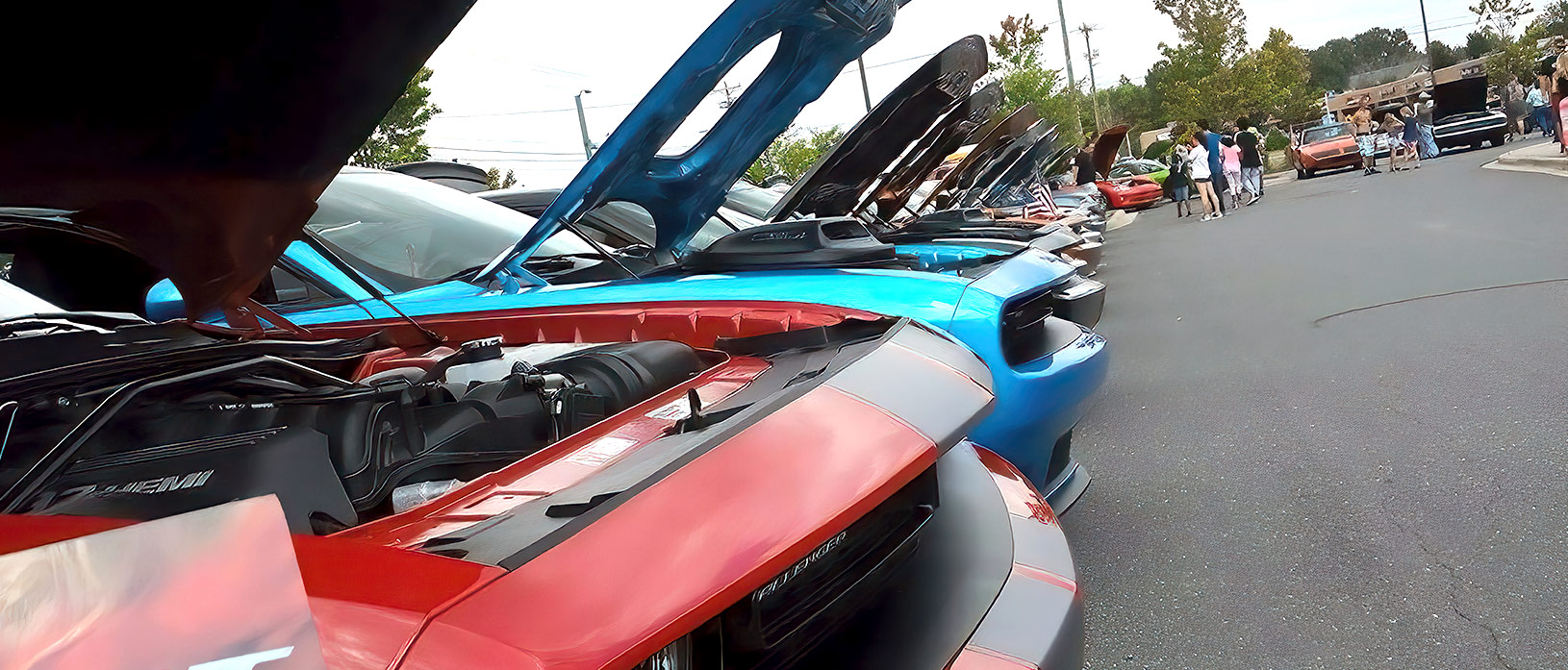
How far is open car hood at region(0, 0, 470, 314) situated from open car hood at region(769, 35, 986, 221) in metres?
2.73

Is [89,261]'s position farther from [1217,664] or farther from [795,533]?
[1217,664]

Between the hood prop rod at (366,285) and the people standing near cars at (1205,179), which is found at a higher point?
the hood prop rod at (366,285)

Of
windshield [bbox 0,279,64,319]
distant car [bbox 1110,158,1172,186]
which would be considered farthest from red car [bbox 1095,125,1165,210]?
windshield [bbox 0,279,64,319]

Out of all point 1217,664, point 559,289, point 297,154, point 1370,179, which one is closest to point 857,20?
point 559,289

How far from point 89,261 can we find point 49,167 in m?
0.76

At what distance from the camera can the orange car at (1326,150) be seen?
22953mm

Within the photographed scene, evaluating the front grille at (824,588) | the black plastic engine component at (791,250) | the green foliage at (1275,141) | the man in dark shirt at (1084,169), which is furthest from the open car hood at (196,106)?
the green foliage at (1275,141)

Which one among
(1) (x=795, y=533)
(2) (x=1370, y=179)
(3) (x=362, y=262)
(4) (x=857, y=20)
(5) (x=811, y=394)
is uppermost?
(4) (x=857, y=20)

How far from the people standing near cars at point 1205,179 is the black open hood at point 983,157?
23.0 ft

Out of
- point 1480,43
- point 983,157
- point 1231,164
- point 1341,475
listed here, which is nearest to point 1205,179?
point 1231,164

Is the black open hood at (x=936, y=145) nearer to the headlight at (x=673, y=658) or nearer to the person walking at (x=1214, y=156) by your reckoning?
the headlight at (x=673, y=658)

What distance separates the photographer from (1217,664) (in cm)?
218

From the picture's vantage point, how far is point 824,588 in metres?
1.33

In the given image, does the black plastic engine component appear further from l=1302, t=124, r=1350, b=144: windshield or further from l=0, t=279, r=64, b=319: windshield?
l=1302, t=124, r=1350, b=144: windshield
